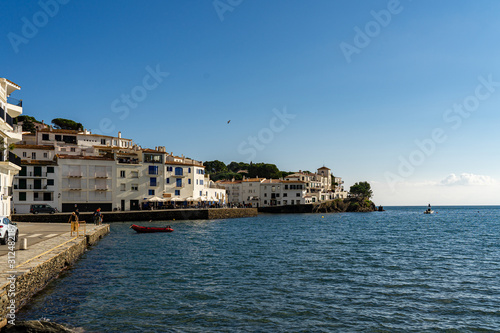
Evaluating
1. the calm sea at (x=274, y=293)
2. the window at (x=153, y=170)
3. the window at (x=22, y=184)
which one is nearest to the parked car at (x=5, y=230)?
the calm sea at (x=274, y=293)

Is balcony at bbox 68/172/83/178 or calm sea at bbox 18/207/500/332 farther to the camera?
balcony at bbox 68/172/83/178

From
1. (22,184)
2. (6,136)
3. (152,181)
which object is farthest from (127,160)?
(6,136)

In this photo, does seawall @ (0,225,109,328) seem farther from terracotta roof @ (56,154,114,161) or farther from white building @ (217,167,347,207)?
white building @ (217,167,347,207)

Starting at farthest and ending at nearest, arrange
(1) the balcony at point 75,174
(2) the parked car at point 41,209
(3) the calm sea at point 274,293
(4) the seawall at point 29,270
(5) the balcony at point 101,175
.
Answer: (5) the balcony at point 101,175, (1) the balcony at point 75,174, (2) the parked car at point 41,209, (3) the calm sea at point 274,293, (4) the seawall at point 29,270

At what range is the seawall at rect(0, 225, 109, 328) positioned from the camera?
47.3 feet

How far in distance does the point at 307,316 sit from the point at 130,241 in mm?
31972

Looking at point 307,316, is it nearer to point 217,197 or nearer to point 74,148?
point 74,148

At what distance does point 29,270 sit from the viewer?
17.9 metres

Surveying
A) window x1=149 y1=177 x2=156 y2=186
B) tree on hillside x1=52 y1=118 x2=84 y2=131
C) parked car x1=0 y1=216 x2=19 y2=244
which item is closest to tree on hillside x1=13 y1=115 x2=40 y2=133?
tree on hillside x1=52 y1=118 x2=84 y2=131

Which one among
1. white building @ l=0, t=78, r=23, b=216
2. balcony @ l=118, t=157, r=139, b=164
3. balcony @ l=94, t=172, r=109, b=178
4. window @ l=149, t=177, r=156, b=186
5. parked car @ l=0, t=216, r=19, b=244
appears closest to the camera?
parked car @ l=0, t=216, r=19, b=244

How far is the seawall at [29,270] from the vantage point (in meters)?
14.4

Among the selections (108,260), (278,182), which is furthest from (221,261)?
(278,182)

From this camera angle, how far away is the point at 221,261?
31.5 metres

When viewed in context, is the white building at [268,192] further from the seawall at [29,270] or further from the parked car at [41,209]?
the seawall at [29,270]
